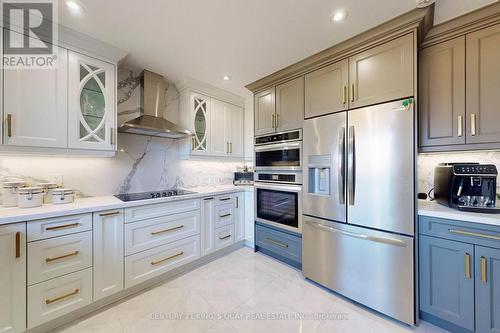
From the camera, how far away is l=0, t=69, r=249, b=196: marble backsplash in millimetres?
1822

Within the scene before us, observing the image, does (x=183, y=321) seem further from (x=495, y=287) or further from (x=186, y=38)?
(x=186, y=38)

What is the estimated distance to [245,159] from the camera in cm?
362

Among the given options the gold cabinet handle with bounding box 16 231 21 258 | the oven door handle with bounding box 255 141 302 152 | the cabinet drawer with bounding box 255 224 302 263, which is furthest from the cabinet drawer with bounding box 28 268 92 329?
the oven door handle with bounding box 255 141 302 152

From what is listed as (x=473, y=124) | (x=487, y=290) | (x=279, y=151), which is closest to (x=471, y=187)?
(x=473, y=124)

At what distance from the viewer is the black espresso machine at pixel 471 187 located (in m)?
1.43

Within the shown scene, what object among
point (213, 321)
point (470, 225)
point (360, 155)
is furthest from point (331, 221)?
point (213, 321)

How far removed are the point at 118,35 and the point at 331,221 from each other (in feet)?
8.83

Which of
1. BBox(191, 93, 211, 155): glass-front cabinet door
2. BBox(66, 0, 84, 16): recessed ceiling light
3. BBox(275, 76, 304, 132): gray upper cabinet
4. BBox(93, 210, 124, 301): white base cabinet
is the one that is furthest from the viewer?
BBox(191, 93, 211, 155): glass-front cabinet door

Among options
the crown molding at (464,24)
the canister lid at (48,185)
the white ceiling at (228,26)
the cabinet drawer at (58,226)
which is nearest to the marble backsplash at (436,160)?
the crown molding at (464,24)

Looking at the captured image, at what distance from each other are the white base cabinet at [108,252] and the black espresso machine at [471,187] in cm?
290

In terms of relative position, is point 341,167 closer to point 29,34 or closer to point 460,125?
point 460,125

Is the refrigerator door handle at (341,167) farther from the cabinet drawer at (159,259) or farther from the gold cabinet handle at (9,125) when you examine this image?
the gold cabinet handle at (9,125)

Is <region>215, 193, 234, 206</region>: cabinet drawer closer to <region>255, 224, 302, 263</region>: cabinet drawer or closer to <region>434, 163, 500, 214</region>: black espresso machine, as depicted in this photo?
<region>255, 224, 302, 263</region>: cabinet drawer

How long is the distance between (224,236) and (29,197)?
2008mm
